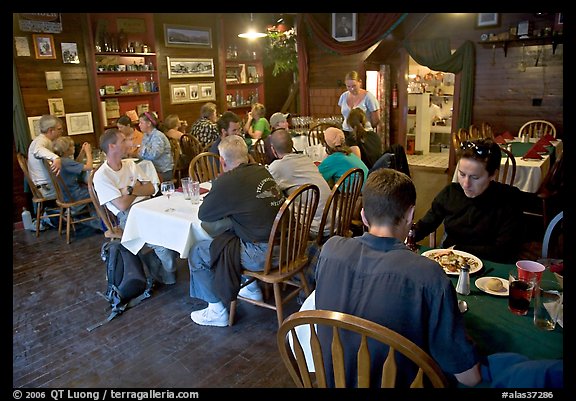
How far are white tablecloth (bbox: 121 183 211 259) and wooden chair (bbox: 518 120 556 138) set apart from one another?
506cm

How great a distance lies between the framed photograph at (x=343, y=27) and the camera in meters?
6.81

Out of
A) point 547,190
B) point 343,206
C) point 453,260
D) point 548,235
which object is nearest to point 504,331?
point 453,260

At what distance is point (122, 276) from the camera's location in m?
3.01

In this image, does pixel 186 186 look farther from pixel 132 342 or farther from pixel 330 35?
pixel 330 35

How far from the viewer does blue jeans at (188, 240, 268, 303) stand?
8.47 feet

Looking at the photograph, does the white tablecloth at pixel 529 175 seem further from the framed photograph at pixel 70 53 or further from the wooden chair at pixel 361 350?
the framed photograph at pixel 70 53

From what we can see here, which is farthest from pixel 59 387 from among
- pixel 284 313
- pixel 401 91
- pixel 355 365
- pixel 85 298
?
pixel 401 91

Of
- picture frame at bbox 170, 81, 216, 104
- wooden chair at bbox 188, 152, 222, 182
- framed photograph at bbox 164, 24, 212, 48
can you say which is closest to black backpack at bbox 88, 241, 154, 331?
wooden chair at bbox 188, 152, 222, 182

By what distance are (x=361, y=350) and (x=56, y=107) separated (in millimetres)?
5336

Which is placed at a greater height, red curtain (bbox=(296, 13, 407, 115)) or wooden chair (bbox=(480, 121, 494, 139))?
red curtain (bbox=(296, 13, 407, 115))

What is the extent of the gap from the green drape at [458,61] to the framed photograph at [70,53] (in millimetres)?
4872

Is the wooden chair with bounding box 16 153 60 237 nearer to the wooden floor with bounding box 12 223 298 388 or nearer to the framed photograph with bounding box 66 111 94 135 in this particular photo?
the framed photograph with bounding box 66 111 94 135
